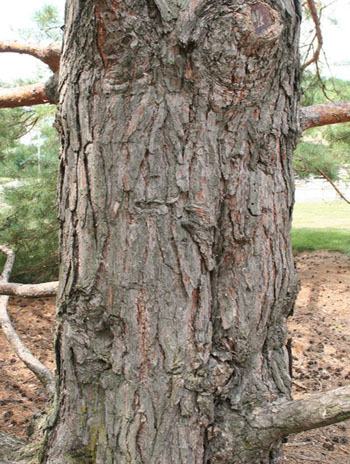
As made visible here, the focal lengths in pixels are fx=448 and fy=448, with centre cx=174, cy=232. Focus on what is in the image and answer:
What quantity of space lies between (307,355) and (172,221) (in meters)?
2.91

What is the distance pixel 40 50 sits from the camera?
312 cm

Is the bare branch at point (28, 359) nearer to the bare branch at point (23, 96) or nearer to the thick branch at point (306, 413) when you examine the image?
the thick branch at point (306, 413)

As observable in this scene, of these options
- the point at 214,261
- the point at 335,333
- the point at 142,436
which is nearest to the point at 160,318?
the point at 214,261

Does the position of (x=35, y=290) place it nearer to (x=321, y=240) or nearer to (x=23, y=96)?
(x=23, y=96)

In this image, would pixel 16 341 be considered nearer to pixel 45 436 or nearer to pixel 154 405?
pixel 45 436

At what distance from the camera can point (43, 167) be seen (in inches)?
208

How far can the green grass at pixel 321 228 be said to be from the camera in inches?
307

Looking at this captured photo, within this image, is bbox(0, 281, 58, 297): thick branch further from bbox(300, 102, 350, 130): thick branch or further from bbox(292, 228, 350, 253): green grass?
bbox(292, 228, 350, 253): green grass

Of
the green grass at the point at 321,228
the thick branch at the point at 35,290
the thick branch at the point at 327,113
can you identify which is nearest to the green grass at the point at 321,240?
the green grass at the point at 321,228

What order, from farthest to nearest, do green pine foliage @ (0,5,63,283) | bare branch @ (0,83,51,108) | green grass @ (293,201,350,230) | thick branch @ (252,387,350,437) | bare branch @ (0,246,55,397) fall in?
1. green grass @ (293,201,350,230)
2. green pine foliage @ (0,5,63,283)
3. bare branch @ (0,83,51,108)
4. bare branch @ (0,246,55,397)
5. thick branch @ (252,387,350,437)

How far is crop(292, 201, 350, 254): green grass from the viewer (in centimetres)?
779

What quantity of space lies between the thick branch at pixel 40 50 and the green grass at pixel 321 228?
5.53m

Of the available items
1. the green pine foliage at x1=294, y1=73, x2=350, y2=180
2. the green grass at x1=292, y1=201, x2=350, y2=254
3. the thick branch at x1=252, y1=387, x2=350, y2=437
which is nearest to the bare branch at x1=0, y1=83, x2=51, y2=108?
the thick branch at x1=252, y1=387, x2=350, y2=437

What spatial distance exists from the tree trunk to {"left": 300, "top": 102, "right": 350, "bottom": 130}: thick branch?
2.90 feet
